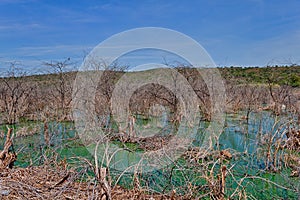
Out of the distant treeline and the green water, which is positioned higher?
the distant treeline

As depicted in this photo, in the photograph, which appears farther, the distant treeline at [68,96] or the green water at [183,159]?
the distant treeline at [68,96]

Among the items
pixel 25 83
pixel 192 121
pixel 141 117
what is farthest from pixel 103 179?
pixel 25 83

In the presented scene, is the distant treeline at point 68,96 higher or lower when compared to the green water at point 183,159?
higher

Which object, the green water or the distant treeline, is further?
the distant treeline

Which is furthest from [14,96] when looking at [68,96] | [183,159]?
[183,159]

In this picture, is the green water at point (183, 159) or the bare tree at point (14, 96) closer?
the green water at point (183, 159)

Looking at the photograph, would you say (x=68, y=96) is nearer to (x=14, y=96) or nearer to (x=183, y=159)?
(x=14, y=96)

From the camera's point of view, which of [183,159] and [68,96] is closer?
[183,159]

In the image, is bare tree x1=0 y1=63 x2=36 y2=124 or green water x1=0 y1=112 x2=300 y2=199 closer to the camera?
green water x1=0 y1=112 x2=300 y2=199

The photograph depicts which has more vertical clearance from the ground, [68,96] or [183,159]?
[68,96]

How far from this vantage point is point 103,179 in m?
2.78

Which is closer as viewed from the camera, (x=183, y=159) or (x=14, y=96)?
(x=183, y=159)

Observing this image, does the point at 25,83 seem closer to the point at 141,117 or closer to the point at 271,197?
the point at 141,117

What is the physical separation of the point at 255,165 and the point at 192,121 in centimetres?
412
